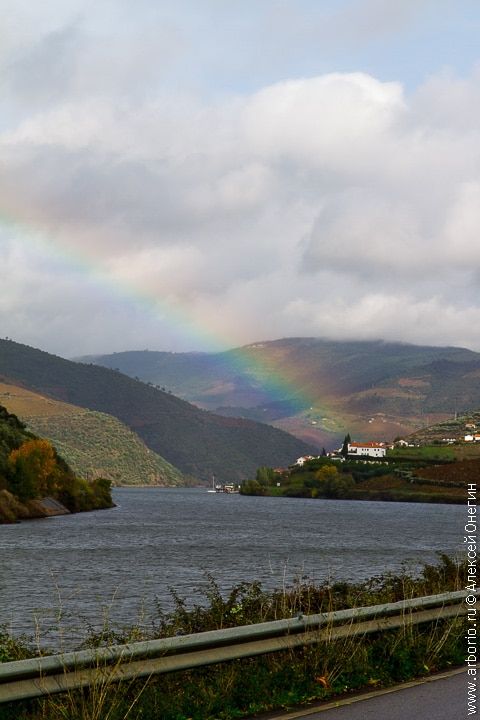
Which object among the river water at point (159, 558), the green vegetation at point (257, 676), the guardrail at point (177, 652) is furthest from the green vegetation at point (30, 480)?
the guardrail at point (177, 652)

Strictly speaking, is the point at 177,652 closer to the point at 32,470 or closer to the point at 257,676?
the point at 257,676

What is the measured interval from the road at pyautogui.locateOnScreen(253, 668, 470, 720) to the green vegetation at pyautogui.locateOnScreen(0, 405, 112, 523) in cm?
10072

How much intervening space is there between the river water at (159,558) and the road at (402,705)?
10.2 ft

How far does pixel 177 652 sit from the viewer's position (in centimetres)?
984

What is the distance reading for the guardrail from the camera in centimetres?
856

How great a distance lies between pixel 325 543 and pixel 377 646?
63873 millimetres

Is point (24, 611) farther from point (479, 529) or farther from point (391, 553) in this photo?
point (479, 529)

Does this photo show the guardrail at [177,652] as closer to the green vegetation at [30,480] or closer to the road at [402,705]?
the road at [402,705]

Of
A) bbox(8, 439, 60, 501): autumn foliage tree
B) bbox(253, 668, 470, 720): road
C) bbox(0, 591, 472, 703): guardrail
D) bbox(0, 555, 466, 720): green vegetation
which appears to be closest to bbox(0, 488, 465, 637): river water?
bbox(0, 555, 466, 720): green vegetation

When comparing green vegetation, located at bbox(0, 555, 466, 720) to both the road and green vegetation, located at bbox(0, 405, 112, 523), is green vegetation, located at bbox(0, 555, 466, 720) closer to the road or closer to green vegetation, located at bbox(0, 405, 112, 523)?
the road

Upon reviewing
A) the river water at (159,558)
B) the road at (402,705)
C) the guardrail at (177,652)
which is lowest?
the river water at (159,558)

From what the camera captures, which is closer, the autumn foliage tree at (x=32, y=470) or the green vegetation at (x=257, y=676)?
the green vegetation at (x=257, y=676)

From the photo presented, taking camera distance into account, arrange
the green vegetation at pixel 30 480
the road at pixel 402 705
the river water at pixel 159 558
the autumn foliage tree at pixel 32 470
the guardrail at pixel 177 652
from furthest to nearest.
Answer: the autumn foliage tree at pixel 32 470, the green vegetation at pixel 30 480, the river water at pixel 159 558, the road at pixel 402 705, the guardrail at pixel 177 652

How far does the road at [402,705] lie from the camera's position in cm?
977
